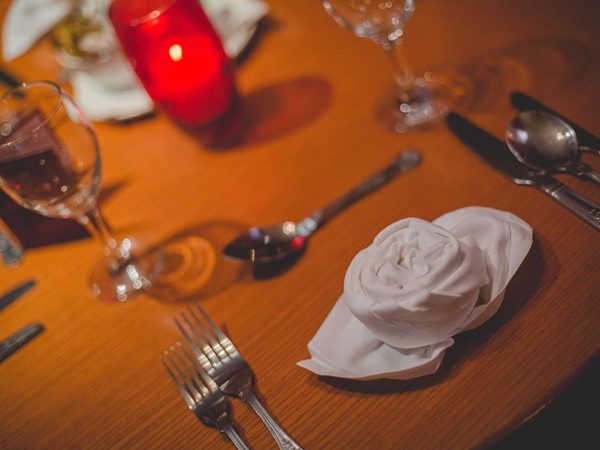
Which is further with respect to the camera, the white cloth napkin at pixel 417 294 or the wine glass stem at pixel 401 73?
the wine glass stem at pixel 401 73

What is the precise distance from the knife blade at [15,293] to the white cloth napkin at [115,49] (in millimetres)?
283

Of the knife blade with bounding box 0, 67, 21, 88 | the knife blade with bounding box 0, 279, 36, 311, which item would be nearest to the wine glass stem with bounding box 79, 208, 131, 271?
the knife blade with bounding box 0, 279, 36, 311

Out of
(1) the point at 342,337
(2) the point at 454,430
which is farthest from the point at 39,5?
(2) the point at 454,430

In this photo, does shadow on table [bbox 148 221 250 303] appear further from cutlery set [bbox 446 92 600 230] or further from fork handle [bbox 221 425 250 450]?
cutlery set [bbox 446 92 600 230]

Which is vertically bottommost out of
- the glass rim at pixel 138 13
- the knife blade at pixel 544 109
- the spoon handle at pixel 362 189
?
the spoon handle at pixel 362 189

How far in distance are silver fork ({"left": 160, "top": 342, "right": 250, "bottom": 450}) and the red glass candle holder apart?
13.4 inches

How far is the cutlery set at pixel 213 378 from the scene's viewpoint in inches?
19.3

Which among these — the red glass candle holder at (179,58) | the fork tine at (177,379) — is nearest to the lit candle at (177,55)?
the red glass candle holder at (179,58)

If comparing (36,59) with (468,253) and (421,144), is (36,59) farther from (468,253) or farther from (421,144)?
(468,253)

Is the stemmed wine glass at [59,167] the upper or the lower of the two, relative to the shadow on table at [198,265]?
upper

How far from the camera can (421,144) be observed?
672mm

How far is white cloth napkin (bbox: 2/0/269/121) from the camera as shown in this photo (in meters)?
0.88

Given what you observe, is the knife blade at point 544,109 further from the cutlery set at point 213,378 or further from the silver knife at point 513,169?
the cutlery set at point 213,378

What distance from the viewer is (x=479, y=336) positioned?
47cm
